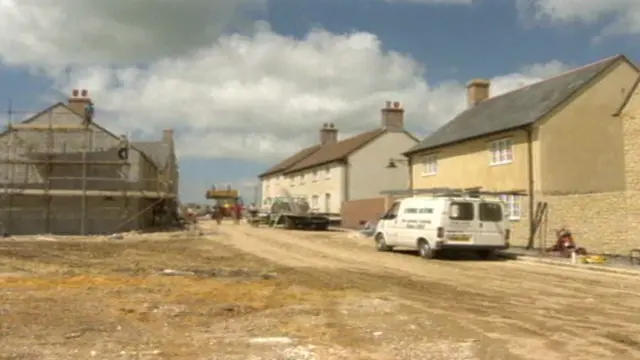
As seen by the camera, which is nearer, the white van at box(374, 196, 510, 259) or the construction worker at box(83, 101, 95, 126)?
the white van at box(374, 196, 510, 259)

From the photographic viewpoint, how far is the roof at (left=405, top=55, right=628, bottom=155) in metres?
26.6

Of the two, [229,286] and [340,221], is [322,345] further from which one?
[340,221]

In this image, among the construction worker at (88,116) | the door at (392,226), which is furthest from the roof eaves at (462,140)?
the construction worker at (88,116)

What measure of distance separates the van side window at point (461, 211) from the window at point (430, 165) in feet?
45.5

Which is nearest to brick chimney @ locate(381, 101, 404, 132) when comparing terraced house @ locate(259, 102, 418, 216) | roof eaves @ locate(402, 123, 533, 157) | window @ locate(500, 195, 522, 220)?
terraced house @ locate(259, 102, 418, 216)

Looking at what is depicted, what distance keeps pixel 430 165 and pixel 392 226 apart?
40.6 feet

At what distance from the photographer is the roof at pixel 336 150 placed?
160 ft

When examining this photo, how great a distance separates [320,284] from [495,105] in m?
22.0

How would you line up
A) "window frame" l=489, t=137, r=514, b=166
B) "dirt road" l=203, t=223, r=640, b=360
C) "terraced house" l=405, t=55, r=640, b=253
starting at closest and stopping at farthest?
"dirt road" l=203, t=223, r=640, b=360, "terraced house" l=405, t=55, r=640, b=253, "window frame" l=489, t=137, r=514, b=166

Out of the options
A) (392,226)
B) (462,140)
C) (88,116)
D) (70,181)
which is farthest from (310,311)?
(88,116)

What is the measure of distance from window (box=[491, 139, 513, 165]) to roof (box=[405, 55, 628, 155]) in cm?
56

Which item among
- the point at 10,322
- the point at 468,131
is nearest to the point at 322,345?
the point at 10,322

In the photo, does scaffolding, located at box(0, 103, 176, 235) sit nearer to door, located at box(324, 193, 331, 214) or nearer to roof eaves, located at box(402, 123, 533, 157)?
roof eaves, located at box(402, 123, 533, 157)

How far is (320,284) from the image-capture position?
13453mm
